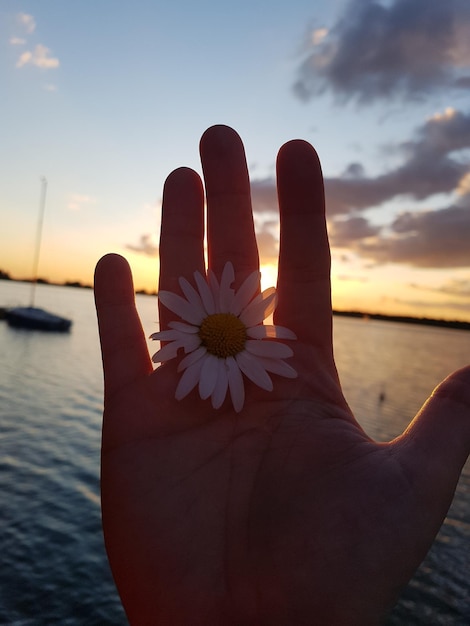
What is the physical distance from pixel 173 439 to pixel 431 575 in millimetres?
11922

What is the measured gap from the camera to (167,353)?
2443 millimetres

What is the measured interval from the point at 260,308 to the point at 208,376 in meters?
0.47

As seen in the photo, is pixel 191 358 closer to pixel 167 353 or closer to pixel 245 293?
pixel 167 353

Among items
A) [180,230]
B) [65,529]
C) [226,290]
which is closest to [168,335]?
[226,290]

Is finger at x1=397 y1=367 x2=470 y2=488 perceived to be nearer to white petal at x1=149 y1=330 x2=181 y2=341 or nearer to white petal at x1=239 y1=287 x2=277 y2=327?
white petal at x1=239 y1=287 x2=277 y2=327

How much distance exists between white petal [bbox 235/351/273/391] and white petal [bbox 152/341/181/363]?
1.07ft

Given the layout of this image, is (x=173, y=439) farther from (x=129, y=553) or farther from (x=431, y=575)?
(x=431, y=575)

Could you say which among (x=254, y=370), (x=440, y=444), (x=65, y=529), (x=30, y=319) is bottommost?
(x=65, y=529)

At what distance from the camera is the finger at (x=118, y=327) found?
2539mm

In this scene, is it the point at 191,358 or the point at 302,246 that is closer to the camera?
the point at 191,358

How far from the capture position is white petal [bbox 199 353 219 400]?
2.35 metres

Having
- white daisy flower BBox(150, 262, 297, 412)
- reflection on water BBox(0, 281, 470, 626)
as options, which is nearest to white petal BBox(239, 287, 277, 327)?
white daisy flower BBox(150, 262, 297, 412)

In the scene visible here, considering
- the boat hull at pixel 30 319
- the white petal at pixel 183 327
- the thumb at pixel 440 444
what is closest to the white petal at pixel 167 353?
the white petal at pixel 183 327

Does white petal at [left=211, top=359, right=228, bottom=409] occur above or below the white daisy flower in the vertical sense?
below
